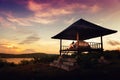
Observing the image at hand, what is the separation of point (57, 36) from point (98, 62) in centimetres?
902

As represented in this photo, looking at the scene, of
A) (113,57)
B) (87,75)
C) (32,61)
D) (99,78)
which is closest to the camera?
(99,78)

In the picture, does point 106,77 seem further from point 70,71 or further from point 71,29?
point 71,29

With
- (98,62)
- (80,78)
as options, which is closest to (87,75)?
(80,78)

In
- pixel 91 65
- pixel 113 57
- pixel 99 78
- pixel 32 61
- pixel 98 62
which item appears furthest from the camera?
pixel 32 61

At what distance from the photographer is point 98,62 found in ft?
89.2

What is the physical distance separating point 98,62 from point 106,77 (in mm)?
7826

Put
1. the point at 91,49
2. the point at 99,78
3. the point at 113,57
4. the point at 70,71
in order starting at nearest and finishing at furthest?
the point at 99,78
the point at 70,71
the point at 91,49
the point at 113,57

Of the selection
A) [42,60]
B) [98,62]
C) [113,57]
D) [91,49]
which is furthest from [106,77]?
[42,60]

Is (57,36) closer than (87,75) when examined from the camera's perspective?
No

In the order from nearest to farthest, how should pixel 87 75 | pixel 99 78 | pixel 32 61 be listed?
pixel 99 78, pixel 87 75, pixel 32 61

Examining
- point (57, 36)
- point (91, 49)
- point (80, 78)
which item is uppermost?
point (57, 36)

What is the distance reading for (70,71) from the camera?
74.7 feet

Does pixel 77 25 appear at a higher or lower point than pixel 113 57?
higher

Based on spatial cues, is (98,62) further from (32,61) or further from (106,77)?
(32,61)
